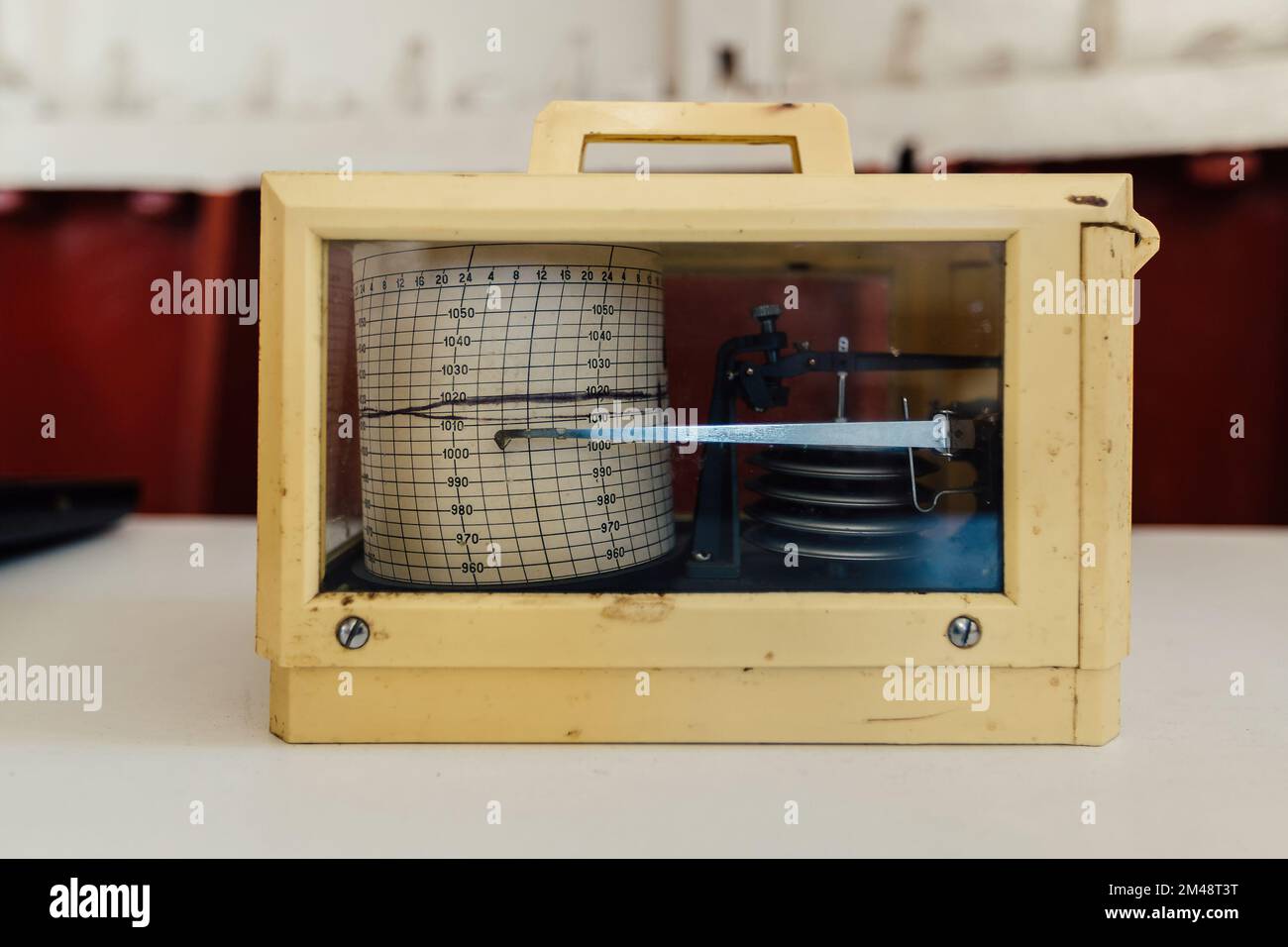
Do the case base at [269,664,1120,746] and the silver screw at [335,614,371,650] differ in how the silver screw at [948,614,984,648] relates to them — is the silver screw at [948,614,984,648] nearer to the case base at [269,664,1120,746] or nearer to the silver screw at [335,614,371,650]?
the case base at [269,664,1120,746]

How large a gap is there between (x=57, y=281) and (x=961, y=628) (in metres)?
2.13

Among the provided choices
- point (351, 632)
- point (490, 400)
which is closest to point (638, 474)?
point (490, 400)

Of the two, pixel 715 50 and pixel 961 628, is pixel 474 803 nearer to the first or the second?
pixel 961 628

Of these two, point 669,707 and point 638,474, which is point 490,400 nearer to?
point 638,474

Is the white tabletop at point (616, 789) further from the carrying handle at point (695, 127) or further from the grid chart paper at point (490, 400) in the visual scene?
the carrying handle at point (695, 127)

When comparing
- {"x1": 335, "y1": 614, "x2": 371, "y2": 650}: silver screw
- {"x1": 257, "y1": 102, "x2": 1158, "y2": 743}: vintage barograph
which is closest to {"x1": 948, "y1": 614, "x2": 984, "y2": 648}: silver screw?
{"x1": 257, "y1": 102, "x2": 1158, "y2": 743}: vintage barograph

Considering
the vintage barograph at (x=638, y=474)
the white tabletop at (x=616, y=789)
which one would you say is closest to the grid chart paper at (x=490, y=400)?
the vintage barograph at (x=638, y=474)

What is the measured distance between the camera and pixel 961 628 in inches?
22.6

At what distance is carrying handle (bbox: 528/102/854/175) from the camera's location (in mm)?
646

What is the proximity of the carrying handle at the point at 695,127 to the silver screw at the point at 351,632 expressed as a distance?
34 centimetres

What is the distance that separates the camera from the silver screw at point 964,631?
574 millimetres

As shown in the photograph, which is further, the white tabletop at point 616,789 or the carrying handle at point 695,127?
the carrying handle at point 695,127

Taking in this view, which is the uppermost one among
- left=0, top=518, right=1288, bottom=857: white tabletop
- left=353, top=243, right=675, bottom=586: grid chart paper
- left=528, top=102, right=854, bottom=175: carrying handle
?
left=528, top=102, right=854, bottom=175: carrying handle
